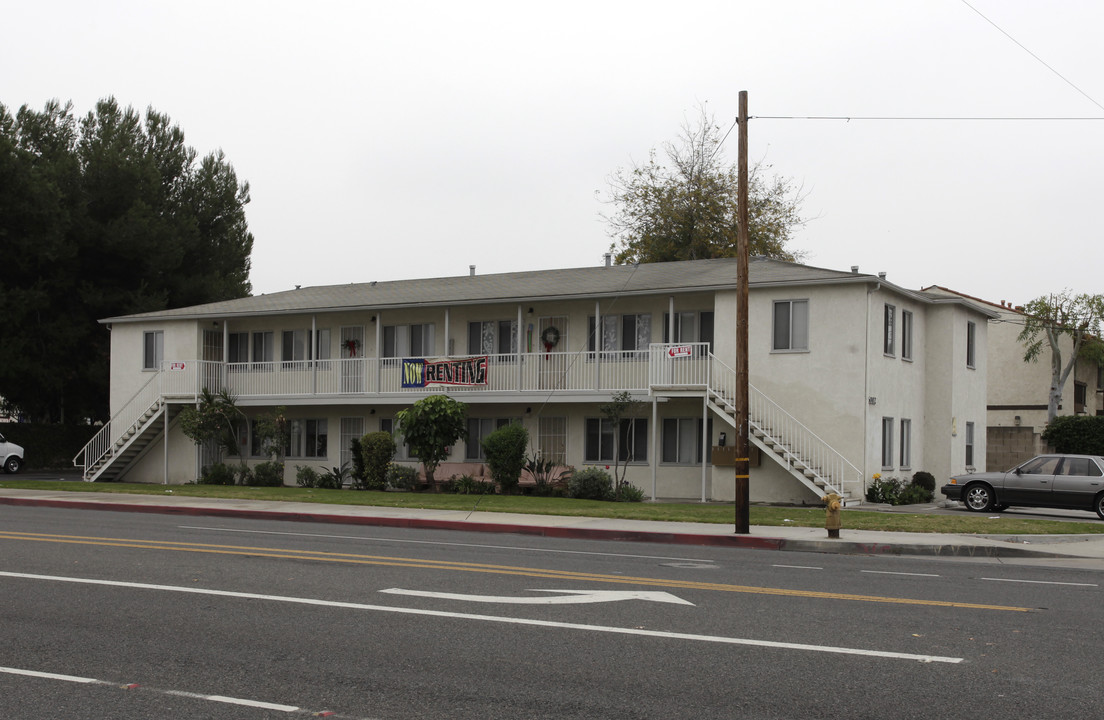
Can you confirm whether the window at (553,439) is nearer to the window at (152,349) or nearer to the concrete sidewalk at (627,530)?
the concrete sidewalk at (627,530)

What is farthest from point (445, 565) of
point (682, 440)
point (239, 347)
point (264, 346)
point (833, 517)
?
point (239, 347)

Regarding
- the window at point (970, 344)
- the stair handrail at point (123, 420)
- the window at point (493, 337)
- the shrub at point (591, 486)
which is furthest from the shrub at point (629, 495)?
the stair handrail at point (123, 420)

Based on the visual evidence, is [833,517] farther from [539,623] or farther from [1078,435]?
[1078,435]

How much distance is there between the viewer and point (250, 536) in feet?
54.4

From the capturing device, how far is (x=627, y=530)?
18.9 metres

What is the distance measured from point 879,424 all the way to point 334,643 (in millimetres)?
21561

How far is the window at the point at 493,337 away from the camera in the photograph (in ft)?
107

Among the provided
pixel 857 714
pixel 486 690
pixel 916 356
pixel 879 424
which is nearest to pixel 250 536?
pixel 486 690

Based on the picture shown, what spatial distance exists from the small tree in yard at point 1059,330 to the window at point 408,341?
96.9 feet

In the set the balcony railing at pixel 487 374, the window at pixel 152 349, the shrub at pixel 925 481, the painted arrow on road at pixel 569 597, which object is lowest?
the shrub at pixel 925 481

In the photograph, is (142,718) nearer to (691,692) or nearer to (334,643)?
(334,643)

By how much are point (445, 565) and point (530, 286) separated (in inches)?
793

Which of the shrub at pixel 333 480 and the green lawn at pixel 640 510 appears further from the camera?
the shrub at pixel 333 480

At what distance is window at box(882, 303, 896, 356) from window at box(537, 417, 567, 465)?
29.6 feet
